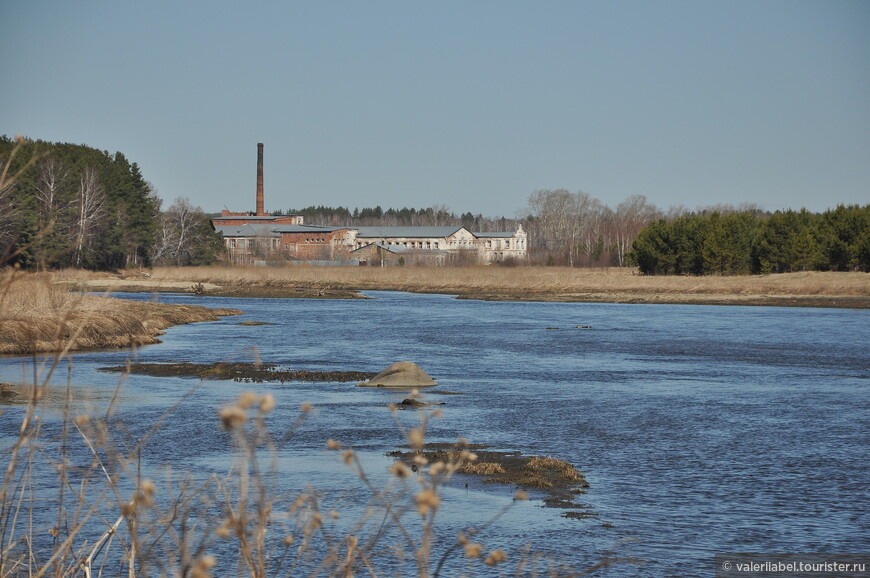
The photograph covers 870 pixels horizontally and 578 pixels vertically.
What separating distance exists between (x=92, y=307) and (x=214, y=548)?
22.8 meters

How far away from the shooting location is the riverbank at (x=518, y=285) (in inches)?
2367

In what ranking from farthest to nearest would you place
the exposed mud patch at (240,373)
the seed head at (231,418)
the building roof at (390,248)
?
the building roof at (390,248), the exposed mud patch at (240,373), the seed head at (231,418)

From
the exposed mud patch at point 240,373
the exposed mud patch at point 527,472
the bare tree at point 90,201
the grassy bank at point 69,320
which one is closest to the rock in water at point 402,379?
the exposed mud patch at point 240,373

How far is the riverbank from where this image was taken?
60.1 metres

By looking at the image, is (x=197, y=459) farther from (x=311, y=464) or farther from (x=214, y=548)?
(x=214, y=548)

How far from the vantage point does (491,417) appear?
17609 mm

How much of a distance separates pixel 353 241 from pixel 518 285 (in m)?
77.6

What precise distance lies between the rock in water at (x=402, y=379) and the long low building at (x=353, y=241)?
9574 cm

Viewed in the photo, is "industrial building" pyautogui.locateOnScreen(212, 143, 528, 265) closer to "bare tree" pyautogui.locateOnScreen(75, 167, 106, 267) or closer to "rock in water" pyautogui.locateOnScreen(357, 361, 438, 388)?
"bare tree" pyautogui.locateOnScreen(75, 167, 106, 267)

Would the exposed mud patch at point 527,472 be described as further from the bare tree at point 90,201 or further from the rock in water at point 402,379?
the bare tree at point 90,201

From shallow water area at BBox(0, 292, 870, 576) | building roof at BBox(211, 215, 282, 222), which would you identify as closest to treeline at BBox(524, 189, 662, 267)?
building roof at BBox(211, 215, 282, 222)

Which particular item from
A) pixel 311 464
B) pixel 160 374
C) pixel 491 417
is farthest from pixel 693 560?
pixel 160 374

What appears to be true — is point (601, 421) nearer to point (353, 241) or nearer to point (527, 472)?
point (527, 472)

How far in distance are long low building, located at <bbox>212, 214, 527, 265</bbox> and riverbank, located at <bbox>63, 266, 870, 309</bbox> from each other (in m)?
35.8
